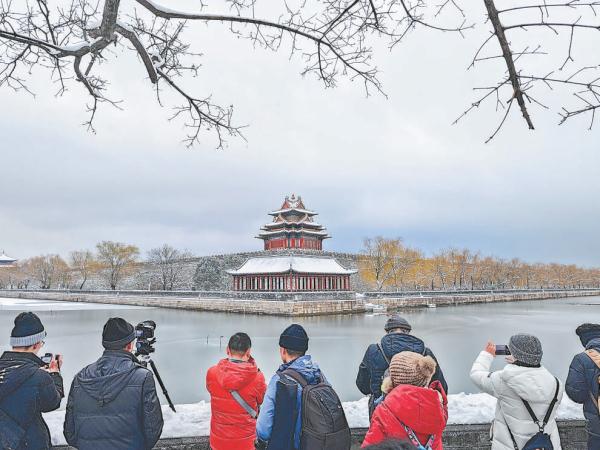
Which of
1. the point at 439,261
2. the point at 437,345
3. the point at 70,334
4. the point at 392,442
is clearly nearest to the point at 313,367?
the point at 392,442

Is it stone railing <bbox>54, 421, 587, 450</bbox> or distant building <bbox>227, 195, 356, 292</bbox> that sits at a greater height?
distant building <bbox>227, 195, 356, 292</bbox>

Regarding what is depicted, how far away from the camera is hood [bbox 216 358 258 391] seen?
250 centimetres

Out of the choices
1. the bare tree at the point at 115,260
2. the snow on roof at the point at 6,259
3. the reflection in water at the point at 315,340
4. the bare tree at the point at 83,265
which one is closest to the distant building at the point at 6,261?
the snow on roof at the point at 6,259

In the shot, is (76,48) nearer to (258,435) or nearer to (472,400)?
(258,435)

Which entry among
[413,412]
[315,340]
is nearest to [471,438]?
[413,412]

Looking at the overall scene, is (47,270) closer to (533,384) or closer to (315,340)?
(315,340)

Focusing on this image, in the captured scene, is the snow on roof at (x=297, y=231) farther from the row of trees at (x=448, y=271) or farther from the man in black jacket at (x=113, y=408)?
the man in black jacket at (x=113, y=408)

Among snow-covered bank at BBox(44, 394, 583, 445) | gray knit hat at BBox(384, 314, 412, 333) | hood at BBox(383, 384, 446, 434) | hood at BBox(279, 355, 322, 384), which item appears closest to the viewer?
hood at BBox(383, 384, 446, 434)

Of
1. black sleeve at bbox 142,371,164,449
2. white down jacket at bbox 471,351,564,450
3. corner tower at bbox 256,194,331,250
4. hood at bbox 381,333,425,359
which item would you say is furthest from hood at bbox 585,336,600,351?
corner tower at bbox 256,194,331,250

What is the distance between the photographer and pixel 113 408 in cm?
197

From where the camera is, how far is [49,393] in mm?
2090

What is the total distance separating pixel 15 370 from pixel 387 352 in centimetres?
197

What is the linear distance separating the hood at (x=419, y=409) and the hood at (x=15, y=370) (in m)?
1.77

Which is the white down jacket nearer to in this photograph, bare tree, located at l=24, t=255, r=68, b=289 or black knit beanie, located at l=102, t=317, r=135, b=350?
black knit beanie, located at l=102, t=317, r=135, b=350
